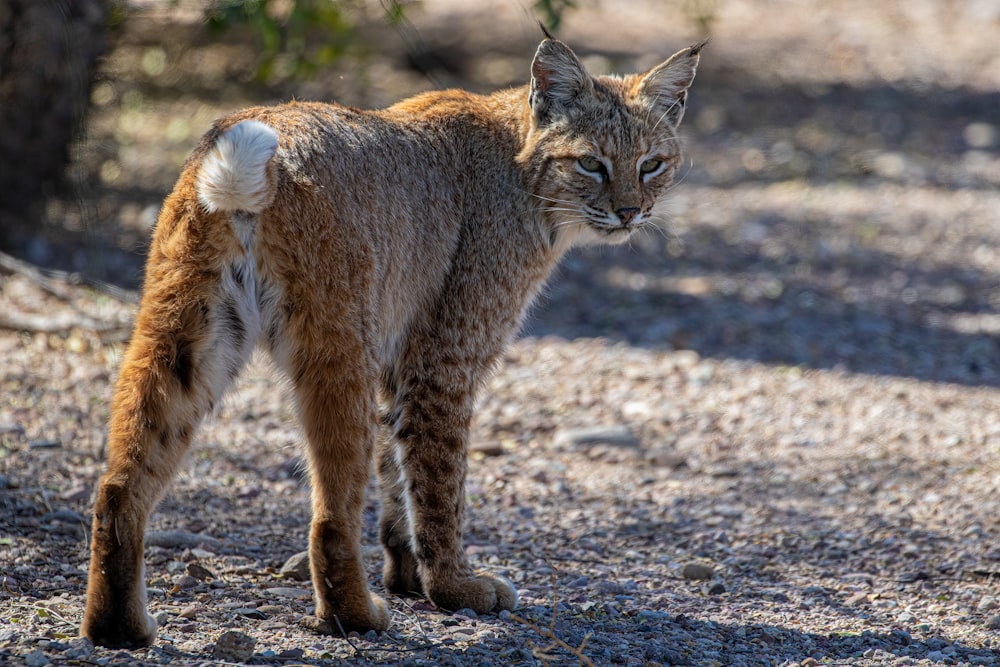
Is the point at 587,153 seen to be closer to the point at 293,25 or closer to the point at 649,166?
the point at 649,166

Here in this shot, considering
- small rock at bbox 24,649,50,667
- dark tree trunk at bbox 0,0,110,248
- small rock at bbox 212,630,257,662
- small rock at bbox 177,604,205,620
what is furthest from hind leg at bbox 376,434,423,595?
dark tree trunk at bbox 0,0,110,248

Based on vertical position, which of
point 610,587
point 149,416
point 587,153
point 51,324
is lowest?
point 610,587

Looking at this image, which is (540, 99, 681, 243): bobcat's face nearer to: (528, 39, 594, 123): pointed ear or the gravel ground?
(528, 39, 594, 123): pointed ear

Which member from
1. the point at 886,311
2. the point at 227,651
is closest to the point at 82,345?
the point at 227,651

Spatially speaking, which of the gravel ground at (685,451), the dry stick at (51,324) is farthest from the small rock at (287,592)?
the dry stick at (51,324)

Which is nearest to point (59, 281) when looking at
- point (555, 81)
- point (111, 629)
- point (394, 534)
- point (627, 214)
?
point (394, 534)

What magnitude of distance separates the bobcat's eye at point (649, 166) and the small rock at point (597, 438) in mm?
1735

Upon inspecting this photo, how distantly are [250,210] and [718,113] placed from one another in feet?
29.6

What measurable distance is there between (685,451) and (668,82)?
206 cm

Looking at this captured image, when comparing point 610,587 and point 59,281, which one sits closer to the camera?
point 610,587

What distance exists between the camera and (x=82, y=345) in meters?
6.53

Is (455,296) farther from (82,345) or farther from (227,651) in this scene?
(82,345)

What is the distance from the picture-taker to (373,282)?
3660mm

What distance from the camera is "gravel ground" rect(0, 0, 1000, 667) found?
12.9 feet
